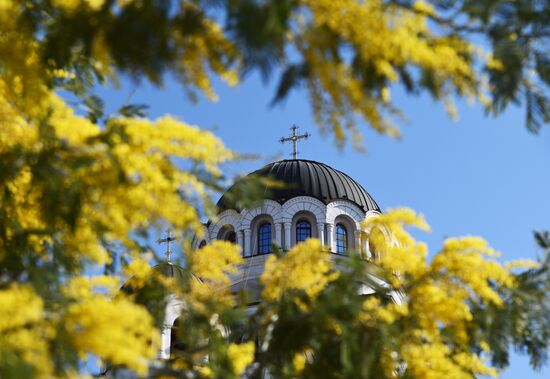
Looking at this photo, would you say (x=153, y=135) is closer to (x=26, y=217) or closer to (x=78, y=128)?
(x=78, y=128)

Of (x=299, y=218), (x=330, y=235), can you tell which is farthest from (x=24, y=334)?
(x=299, y=218)

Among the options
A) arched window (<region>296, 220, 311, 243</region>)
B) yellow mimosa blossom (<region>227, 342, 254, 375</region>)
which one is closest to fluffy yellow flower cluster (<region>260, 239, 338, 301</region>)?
yellow mimosa blossom (<region>227, 342, 254, 375</region>)

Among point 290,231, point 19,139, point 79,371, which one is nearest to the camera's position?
point 79,371

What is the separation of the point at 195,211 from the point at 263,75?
6.58ft

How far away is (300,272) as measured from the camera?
9.30 meters

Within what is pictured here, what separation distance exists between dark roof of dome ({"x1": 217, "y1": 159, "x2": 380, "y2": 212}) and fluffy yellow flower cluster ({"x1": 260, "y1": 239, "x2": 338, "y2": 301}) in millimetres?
20053

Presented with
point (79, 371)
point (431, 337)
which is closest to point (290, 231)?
point (431, 337)

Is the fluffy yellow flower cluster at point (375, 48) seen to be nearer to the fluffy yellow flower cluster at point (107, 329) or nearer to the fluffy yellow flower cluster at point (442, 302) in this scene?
the fluffy yellow flower cluster at point (107, 329)

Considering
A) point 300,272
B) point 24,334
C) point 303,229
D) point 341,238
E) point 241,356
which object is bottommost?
point 24,334

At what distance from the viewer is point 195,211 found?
282 inches

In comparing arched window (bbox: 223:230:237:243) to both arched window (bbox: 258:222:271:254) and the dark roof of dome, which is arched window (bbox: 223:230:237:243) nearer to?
arched window (bbox: 258:222:271:254)

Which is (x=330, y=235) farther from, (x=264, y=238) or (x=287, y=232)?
(x=264, y=238)

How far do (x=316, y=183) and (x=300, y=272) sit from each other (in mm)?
21780

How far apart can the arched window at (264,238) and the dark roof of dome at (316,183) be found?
1.10 meters
